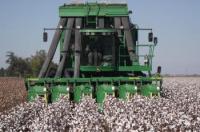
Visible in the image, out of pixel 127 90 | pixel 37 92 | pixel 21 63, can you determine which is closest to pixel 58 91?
pixel 37 92

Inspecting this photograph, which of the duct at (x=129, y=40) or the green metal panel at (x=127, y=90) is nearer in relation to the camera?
the green metal panel at (x=127, y=90)

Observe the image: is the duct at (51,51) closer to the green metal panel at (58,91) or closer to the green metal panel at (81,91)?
the green metal panel at (58,91)

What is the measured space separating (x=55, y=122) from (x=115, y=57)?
21.7 feet

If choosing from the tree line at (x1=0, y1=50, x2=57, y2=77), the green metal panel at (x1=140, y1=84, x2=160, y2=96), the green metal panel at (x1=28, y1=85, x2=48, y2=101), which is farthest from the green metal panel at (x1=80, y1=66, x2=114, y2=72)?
the tree line at (x1=0, y1=50, x2=57, y2=77)

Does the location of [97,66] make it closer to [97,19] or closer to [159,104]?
[97,19]

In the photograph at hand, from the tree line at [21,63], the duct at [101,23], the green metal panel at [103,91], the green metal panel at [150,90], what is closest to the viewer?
the green metal panel at [103,91]

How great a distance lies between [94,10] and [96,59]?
1765mm

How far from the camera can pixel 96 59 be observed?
57.3 feet

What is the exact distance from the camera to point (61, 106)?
1434 centimetres

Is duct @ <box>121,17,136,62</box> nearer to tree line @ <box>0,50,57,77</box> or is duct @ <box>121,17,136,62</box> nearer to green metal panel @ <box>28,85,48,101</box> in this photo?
green metal panel @ <box>28,85,48,101</box>

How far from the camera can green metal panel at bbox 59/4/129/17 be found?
59.0 feet

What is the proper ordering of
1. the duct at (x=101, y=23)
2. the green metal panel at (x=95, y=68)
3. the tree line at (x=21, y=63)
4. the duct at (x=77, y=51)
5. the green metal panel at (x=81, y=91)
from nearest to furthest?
1. the green metal panel at (x=81, y=91)
2. the duct at (x=77, y=51)
3. the green metal panel at (x=95, y=68)
4. the duct at (x=101, y=23)
5. the tree line at (x=21, y=63)

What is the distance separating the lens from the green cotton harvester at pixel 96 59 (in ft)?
55.2

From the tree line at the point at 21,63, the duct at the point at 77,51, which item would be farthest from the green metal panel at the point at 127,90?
the tree line at the point at 21,63
